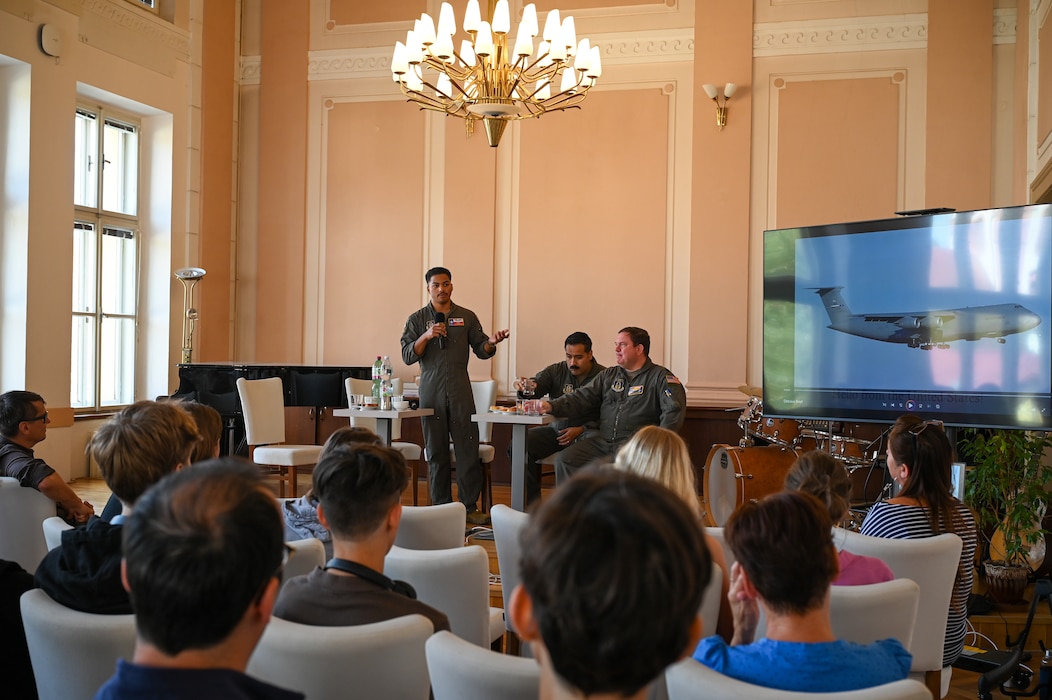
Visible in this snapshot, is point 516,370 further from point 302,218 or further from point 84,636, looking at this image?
point 84,636

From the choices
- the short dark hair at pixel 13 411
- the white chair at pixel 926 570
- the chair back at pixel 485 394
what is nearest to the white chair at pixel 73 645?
the white chair at pixel 926 570

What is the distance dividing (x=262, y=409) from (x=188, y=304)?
211 cm

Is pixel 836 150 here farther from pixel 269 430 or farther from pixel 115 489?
pixel 115 489

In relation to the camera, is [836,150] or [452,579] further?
[836,150]

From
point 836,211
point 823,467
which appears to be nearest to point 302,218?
point 836,211

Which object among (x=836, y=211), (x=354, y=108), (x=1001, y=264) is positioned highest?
(x=354, y=108)

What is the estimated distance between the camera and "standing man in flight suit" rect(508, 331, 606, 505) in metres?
6.28

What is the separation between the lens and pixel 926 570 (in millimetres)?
2680

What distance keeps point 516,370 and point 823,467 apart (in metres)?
5.45

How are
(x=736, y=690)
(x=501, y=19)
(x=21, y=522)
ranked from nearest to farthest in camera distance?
(x=736, y=690)
(x=21, y=522)
(x=501, y=19)

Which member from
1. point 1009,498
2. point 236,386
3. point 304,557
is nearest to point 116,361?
point 236,386

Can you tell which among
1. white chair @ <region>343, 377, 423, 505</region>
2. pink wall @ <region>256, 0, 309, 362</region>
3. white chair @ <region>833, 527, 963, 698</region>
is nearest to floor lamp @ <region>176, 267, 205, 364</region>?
pink wall @ <region>256, 0, 309, 362</region>

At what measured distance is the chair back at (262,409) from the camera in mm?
6293

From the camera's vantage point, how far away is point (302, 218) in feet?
27.9
